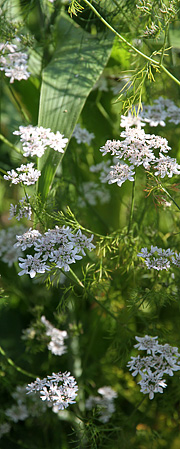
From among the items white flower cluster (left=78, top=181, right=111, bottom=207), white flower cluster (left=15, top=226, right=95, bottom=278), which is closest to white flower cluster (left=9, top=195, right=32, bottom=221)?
white flower cluster (left=15, top=226, right=95, bottom=278)

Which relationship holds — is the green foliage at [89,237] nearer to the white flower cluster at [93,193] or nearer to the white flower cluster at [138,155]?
the white flower cluster at [93,193]

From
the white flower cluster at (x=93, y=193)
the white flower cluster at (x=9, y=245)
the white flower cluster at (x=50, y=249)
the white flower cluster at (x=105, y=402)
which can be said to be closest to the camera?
the white flower cluster at (x=50, y=249)

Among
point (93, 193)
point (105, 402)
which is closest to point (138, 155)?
point (93, 193)

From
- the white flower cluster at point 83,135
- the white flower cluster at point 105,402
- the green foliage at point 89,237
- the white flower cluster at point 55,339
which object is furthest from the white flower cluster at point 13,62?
the white flower cluster at point 105,402

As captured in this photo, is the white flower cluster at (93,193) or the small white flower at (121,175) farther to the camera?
the white flower cluster at (93,193)

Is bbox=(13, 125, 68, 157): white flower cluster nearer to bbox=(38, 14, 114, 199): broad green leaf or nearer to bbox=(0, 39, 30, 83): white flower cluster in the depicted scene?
bbox=(38, 14, 114, 199): broad green leaf

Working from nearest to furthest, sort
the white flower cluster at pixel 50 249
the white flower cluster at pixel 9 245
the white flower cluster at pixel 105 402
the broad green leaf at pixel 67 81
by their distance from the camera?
the white flower cluster at pixel 50 249
the broad green leaf at pixel 67 81
the white flower cluster at pixel 105 402
the white flower cluster at pixel 9 245

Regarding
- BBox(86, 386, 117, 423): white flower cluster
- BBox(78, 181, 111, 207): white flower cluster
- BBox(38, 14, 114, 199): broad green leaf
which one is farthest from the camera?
BBox(78, 181, 111, 207): white flower cluster
